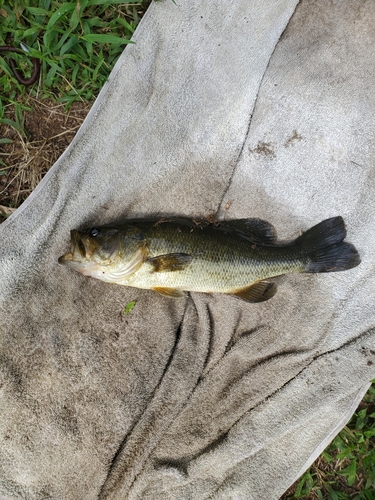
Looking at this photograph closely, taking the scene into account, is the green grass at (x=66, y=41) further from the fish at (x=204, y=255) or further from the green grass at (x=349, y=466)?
the green grass at (x=349, y=466)

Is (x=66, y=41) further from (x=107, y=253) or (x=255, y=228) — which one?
(x=255, y=228)

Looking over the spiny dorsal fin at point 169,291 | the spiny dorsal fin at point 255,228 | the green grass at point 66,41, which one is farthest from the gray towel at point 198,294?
the green grass at point 66,41

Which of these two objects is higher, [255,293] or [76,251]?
[255,293]

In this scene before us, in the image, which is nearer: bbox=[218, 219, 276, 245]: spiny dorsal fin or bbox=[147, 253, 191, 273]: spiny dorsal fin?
bbox=[147, 253, 191, 273]: spiny dorsal fin

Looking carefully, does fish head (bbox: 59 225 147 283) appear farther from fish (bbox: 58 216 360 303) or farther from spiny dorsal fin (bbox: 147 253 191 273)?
spiny dorsal fin (bbox: 147 253 191 273)

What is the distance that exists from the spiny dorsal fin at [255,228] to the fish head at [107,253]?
30.0 inches

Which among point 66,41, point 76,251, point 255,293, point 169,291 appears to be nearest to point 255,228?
point 255,293

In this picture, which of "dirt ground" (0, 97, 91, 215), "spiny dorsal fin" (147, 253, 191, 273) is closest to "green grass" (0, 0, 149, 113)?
"dirt ground" (0, 97, 91, 215)

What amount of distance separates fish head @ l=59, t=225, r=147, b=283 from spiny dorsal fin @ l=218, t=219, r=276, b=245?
76 centimetres

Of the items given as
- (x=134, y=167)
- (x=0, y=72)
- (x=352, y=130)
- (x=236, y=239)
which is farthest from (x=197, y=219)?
(x=0, y=72)

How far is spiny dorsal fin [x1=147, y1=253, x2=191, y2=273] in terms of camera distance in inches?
115

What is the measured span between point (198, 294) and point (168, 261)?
48 cm

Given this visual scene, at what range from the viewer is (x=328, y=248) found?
3.15 meters

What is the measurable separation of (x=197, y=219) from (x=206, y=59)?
4.10 feet
